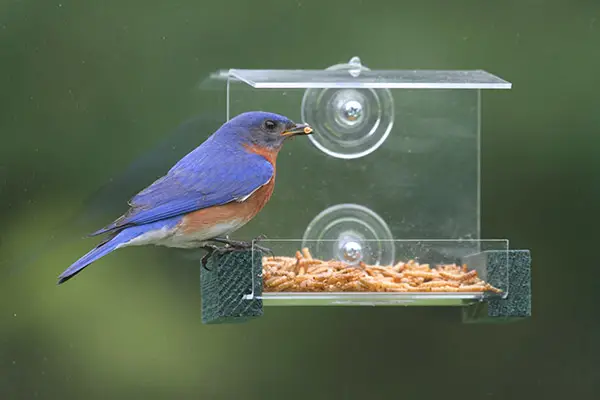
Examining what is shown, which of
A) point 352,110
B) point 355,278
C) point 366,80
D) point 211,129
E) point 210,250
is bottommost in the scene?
point 355,278

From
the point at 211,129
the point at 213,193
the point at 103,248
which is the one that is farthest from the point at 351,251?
the point at 211,129

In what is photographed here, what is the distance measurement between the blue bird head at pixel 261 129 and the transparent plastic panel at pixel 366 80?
0.13 m

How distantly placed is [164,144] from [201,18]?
102 centimetres

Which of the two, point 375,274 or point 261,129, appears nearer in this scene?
point 375,274

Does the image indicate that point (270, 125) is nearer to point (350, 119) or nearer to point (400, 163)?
point (350, 119)

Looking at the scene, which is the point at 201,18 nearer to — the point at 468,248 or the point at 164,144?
the point at 164,144

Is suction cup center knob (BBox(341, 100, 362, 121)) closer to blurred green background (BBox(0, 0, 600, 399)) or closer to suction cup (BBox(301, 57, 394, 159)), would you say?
suction cup (BBox(301, 57, 394, 159))

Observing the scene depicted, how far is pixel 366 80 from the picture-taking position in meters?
5.75

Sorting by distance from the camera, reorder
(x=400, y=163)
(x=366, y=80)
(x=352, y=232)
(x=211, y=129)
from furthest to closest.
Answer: (x=211, y=129) → (x=400, y=163) → (x=352, y=232) → (x=366, y=80)

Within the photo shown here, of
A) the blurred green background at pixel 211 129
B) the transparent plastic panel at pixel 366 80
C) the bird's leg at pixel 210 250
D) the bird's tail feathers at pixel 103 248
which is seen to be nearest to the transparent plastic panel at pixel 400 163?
the transparent plastic panel at pixel 366 80

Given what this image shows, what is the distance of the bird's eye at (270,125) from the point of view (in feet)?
18.4

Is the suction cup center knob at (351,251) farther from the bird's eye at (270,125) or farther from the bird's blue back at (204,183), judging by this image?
the bird's eye at (270,125)

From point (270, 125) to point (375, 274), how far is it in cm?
74

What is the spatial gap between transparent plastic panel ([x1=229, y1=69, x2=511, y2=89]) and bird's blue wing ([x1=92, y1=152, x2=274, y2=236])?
337 mm
